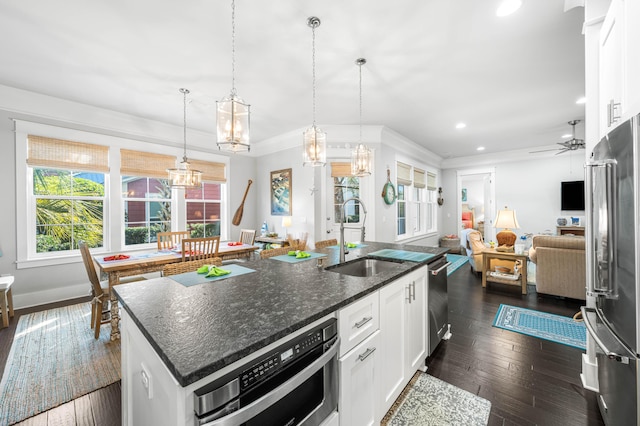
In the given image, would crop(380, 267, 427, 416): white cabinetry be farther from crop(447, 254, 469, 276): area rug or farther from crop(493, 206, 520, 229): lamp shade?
crop(447, 254, 469, 276): area rug

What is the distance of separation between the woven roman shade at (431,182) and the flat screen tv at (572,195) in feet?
9.55

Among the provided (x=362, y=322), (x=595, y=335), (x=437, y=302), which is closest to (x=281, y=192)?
(x=437, y=302)

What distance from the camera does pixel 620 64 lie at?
4.37 ft

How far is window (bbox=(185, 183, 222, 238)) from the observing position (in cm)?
508

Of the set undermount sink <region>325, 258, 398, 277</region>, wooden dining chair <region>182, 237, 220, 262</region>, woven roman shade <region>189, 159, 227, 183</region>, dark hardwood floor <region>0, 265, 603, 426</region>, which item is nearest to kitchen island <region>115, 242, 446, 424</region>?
undermount sink <region>325, 258, 398, 277</region>

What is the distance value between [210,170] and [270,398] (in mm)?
5137

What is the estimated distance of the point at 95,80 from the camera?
121 inches

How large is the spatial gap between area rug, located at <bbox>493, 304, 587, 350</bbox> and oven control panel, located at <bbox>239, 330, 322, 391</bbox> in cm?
288

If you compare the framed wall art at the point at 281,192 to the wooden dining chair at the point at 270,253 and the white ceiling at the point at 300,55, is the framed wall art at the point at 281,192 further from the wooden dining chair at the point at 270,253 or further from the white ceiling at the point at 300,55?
the wooden dining chair at the point at 270,253

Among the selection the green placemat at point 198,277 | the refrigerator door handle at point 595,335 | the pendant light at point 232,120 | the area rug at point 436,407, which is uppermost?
the pendant light at point 232,120

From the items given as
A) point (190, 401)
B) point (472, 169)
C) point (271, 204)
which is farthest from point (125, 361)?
point (472, 169)

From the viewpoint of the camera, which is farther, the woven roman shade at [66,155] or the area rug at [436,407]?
the woven roman shade at [66,155]

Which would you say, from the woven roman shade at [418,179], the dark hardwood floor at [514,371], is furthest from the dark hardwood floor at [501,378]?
the woven roman shade at [418,179]

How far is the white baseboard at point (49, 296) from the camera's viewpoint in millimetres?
3416
